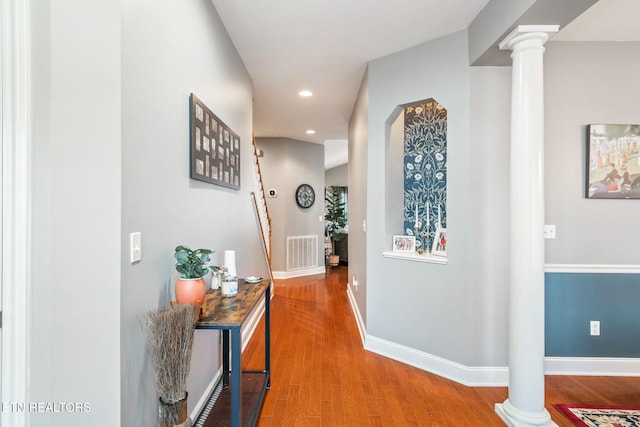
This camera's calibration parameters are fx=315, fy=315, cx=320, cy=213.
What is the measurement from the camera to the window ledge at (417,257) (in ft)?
8.27

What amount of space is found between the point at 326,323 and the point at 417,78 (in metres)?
2.72

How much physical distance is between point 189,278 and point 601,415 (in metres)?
2.60

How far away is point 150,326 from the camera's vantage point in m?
1.19

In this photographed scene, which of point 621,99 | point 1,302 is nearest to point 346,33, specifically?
point 621,99

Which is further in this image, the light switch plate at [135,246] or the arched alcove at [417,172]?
the arched alcove at [417,172]

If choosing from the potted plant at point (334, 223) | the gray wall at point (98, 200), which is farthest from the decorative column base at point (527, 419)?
the potted plant at point (334, 223)

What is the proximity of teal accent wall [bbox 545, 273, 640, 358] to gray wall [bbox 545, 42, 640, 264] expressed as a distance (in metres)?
0.16

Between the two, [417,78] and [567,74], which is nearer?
[567,74]

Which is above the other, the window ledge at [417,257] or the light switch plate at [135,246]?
the light switch plate at [135,246]

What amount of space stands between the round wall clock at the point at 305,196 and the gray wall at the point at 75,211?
524 cm

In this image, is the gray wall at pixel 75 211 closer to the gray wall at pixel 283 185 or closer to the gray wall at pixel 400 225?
the gray wall at pixel 400 225

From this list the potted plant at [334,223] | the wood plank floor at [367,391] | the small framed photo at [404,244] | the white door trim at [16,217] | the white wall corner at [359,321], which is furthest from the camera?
the potted plant at [334,223]

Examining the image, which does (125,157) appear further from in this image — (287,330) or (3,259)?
(287,330)

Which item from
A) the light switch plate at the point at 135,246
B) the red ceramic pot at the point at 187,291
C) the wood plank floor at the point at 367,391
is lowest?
the wood plank floor at the point at 367,391
